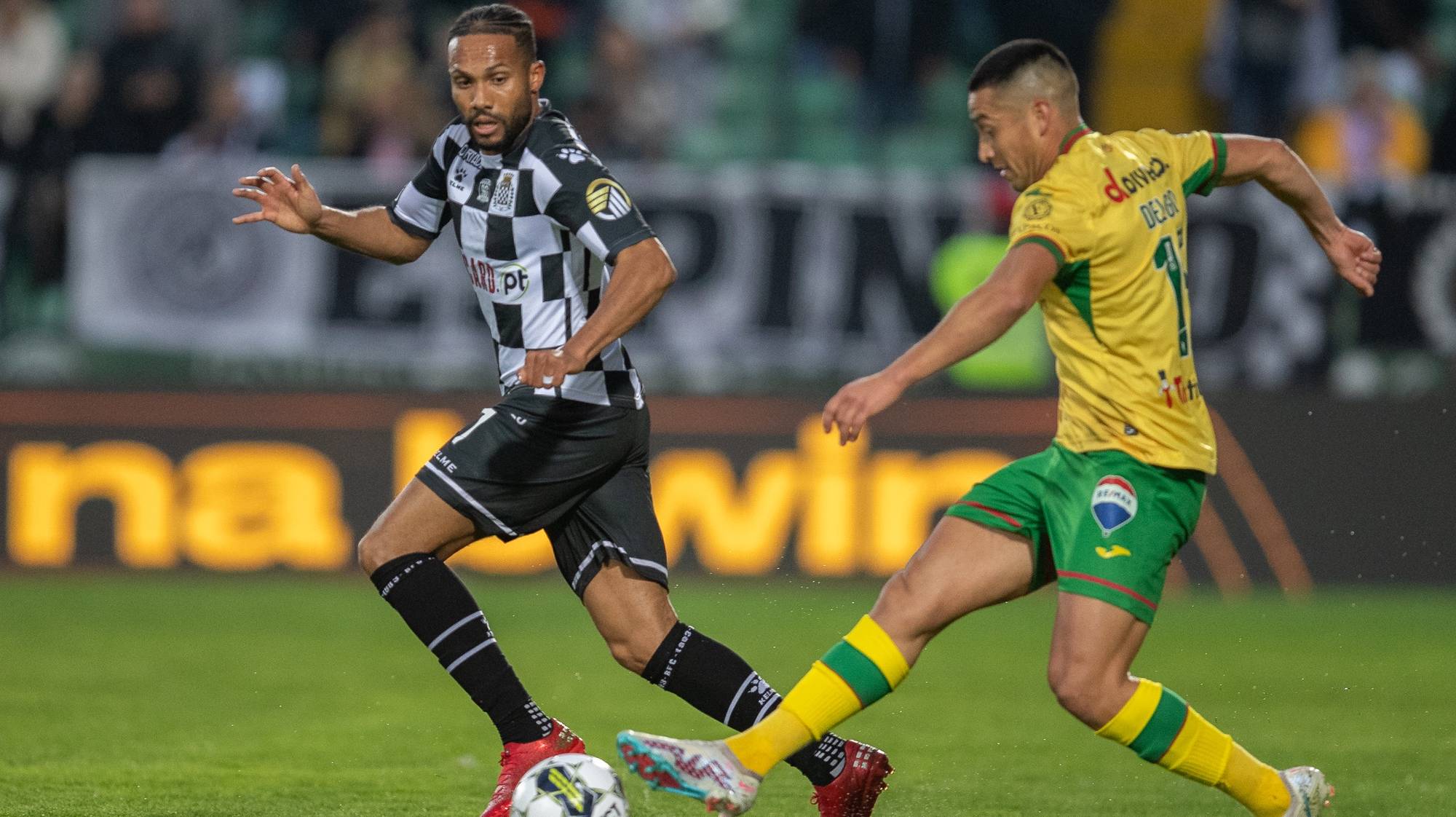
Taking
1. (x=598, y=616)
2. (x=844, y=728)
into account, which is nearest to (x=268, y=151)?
(x=844, y=728)

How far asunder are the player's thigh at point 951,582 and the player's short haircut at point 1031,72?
1130mm

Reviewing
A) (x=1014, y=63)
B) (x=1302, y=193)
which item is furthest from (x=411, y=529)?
(x=1302, y=193)

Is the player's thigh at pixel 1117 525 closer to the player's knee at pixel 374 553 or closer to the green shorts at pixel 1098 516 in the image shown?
the green shorts at pixel 1098 516

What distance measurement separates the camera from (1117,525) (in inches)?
189

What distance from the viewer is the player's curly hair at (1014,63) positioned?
4.87 m

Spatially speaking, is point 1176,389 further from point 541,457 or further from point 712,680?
point 541,457

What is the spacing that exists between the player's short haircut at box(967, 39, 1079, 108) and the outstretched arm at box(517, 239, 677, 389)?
97 cm

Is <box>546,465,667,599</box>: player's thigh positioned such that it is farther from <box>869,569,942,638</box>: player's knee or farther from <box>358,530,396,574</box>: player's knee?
<box>869,569,942,638</box>: player's knee

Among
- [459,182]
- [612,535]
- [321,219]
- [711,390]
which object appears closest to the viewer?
[612,535]

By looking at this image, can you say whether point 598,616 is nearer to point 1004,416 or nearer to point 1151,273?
point 1151,273

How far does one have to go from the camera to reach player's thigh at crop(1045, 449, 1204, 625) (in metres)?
4.77

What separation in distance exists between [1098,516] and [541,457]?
158 centimetres

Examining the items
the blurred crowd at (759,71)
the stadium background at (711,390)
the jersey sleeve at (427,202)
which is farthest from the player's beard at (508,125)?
the blurred crowd at (759,71)

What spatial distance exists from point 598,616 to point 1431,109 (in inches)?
417
